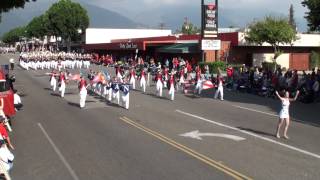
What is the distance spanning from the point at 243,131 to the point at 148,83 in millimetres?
23170

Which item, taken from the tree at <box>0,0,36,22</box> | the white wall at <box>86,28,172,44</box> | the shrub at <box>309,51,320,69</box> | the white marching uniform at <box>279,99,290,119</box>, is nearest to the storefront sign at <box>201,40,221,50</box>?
the shrub at <box>309,51,320,69</box>

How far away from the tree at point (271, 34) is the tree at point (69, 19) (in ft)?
179

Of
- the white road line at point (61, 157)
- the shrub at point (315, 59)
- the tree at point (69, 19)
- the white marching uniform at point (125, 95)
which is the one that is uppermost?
the tree at point (69, 19)

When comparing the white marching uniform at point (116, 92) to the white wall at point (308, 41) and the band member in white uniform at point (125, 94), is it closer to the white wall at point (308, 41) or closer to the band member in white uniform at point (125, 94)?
the band member in white uniform at point (125, 94)

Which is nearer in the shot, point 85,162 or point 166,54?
point 85,162

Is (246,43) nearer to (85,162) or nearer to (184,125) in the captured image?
(184,125)

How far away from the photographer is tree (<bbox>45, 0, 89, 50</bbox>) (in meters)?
110

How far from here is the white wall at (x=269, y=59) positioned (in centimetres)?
6138

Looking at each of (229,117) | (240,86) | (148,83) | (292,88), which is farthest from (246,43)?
(229,117)

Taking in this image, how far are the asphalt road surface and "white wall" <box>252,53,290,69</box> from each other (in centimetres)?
3299

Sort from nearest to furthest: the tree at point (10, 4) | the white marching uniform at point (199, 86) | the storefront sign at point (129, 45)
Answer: the tree at point (10, 4)
the white marching uniform at point (199, 86)
the storefront sign at point (129, 45)

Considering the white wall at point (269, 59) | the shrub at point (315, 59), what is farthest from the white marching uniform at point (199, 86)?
the shrub at point (315, 59)

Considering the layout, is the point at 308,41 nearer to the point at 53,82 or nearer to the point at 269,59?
the point at 269,59

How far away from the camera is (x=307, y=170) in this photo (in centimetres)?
1306
